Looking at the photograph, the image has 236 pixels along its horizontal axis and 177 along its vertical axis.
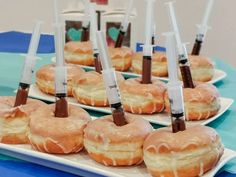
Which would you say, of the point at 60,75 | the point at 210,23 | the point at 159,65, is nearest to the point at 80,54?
the point at 159,65

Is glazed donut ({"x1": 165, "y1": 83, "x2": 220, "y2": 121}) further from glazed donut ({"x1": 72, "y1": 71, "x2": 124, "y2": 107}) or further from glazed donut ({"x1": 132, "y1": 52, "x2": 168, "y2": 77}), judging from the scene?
glazed donut ({"x1": 132, "y1": 52, "x2": 168, "y2": 77})

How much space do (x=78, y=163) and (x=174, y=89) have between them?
0.18m

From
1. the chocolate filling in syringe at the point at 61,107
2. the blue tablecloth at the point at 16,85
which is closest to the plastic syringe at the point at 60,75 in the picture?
the chocolate filling in syringe at the point at 61,107

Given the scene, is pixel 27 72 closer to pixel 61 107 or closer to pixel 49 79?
pixel 61 107

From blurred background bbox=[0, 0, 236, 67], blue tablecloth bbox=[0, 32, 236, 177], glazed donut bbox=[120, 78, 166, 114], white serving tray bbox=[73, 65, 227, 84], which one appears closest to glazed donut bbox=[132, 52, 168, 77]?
white serving tray bbox=[73, 65, 227, 84]

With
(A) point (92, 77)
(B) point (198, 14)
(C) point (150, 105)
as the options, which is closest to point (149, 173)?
(C) point (150, 105)

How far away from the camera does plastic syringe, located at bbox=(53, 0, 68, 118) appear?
2.52ft

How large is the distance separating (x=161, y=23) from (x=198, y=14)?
199mm

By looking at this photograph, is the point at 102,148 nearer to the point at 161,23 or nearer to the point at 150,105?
the point at 150,105

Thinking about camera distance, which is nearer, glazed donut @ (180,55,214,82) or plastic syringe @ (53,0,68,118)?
plastic syringe @ (53,0,68,118)

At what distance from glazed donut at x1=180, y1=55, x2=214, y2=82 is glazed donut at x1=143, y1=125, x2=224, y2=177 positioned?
509mm

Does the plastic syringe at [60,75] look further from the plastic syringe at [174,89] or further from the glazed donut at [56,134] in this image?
the plastic syringe at [174,89]

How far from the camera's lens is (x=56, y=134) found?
2.46 ft

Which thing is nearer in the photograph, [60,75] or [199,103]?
[60,75]
